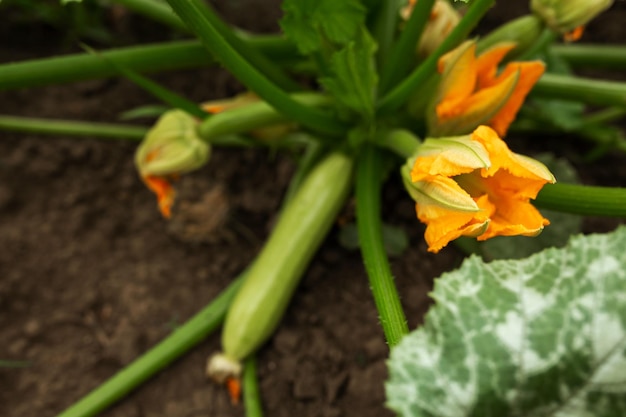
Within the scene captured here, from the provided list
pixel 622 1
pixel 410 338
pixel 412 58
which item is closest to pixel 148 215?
pixel 412 58

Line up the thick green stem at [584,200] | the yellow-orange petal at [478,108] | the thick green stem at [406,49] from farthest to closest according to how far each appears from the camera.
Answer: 1. the thick green stem at [406,49]
2. the yellow-orange petal at [478,108]
3. the thick green stem at [584,200]

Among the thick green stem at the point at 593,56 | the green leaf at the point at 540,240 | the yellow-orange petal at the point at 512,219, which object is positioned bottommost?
the green leaf at the point at 540,240

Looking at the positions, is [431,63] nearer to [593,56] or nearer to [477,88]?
[477,88]

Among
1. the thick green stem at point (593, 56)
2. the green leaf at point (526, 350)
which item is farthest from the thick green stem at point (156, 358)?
the thick green stem at point (593, 56)

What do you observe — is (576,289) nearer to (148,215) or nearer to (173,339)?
(173,339)

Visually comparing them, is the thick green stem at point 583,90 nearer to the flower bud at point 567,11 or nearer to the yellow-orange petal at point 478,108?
the flower bud at point 567,11

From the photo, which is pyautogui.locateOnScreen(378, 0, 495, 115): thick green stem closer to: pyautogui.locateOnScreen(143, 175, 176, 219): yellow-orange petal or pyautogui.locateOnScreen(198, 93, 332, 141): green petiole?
pyautogui.locateOnScreen(198, 93, 332, 141): green petiole

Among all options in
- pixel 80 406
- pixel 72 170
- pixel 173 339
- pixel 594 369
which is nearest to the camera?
pixel 594 369
